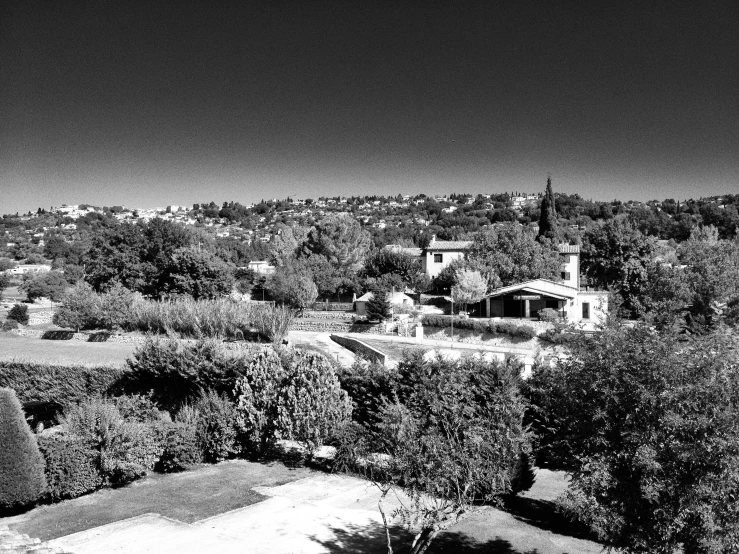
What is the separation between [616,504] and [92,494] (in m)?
12.1

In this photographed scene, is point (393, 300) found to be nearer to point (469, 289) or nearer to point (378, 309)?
point (469, 289)

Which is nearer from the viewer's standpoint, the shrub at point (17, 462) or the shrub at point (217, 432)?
the shrub at point (17, 462)

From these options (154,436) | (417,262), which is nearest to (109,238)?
(417,262)

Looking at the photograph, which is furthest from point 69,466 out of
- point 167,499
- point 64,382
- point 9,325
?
point 9,325

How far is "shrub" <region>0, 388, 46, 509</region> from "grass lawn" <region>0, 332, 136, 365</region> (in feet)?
45.2

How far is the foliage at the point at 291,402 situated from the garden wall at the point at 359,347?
34.7 ft

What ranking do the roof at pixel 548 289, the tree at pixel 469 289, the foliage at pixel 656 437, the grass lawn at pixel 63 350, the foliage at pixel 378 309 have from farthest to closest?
the tree at pixel 469 289, the roof at pixel 548 289, the foliage at pixel 378 309, the grass lawn at pixel 63 350, the foliage at pixel 656 437

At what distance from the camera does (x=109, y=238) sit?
52.3 m

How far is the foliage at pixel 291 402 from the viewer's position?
17.2m

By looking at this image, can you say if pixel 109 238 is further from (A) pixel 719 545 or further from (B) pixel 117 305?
(A) pixel 719 545

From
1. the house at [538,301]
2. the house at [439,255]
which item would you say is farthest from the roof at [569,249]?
the house at [538,301]

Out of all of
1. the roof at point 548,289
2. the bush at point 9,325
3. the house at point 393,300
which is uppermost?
the roof at point 548,289

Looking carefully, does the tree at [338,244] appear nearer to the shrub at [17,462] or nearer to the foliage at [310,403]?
the foliage at [310,403]

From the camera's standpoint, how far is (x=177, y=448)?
1596cm
